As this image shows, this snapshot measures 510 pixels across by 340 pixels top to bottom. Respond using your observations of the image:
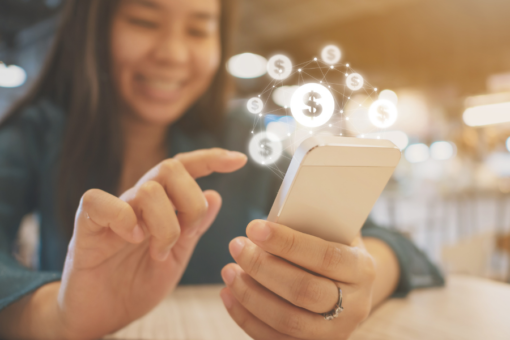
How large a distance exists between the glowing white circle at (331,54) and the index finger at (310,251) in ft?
0.56

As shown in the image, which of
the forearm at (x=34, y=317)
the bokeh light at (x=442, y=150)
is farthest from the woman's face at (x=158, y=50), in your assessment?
the bokeh light at (x=442, y=150)

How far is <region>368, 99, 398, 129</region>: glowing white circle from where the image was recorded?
0.97ft

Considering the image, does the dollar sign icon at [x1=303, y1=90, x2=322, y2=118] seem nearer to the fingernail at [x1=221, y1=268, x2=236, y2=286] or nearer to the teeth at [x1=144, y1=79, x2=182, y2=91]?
the fingernail at [x1=221, y1=268, x2=236, y2=286]

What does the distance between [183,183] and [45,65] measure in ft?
2.08

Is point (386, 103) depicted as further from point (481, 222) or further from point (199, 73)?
point (481, 222)

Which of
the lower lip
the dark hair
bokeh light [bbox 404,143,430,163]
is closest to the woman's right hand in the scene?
the dark hair

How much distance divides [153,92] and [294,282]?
0.50 metres

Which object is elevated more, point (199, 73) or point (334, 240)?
point (199, 73)

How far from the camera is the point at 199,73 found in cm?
70

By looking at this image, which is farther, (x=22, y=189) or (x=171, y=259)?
(x=22, y=189)

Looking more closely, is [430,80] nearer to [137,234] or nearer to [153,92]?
[153,92]

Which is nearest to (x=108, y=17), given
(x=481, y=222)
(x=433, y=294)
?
(x=433, y=294)

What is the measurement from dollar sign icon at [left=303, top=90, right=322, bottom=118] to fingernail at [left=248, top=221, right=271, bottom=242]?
0.11 meters

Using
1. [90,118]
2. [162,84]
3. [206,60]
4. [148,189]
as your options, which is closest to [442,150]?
[206,60]
